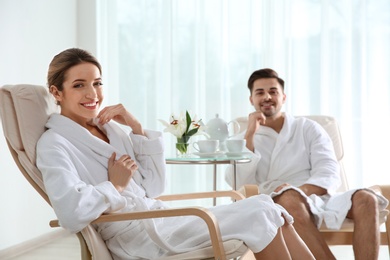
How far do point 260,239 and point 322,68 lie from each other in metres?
2.75

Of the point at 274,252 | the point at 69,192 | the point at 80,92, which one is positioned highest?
the point at 80,92

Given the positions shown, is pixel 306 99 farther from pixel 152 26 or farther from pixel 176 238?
pixel 176 238

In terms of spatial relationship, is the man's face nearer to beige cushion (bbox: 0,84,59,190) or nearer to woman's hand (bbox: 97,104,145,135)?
woman's hand (bbox: 97,104,145,135)

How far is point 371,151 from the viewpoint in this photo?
4570mm

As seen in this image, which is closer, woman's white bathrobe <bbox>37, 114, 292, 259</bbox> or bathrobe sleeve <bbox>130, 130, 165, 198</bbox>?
woman's white bathrobe <bbox>37, 114, 292, 259</bbox>

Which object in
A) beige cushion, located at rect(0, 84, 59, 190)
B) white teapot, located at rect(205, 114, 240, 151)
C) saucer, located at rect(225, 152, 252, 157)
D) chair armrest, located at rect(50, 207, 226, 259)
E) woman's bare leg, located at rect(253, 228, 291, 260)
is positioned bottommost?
woman's bare leg, located at rect(253, 228, 291, 260)

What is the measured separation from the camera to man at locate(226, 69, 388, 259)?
2.87 meters

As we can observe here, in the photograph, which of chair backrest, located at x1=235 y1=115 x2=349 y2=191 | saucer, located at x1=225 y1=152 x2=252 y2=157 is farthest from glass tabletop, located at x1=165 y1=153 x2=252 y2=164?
chair backrest, located at x1=235 y1=115 x2=349 y2=191

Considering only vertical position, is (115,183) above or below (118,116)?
below

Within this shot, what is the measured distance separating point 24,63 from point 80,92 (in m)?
1.92

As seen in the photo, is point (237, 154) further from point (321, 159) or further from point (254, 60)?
point (254, 60)

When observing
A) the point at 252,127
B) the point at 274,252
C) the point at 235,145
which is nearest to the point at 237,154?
the point at 235,145

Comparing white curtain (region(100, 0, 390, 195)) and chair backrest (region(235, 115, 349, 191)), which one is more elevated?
white curtain (region(100, 0, 390, 195))

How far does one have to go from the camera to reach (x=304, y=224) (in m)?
2.87
